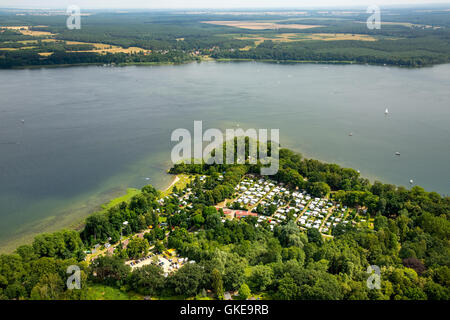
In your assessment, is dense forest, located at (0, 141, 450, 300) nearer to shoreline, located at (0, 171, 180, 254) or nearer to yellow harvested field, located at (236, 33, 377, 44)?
shoreline, located at (0, 171, 180, 254)

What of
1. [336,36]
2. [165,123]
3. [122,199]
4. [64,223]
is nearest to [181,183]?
[122,199]

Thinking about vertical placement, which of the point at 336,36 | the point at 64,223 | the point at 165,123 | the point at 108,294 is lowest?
the point at 108,294

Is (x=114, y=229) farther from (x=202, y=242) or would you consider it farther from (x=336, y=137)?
(x=336, y=137)

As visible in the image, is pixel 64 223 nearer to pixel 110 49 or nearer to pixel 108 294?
pixel 108 294

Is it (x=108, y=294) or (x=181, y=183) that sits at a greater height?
(x=181, y=183)

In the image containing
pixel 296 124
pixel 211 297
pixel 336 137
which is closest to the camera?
pixel 211 297
